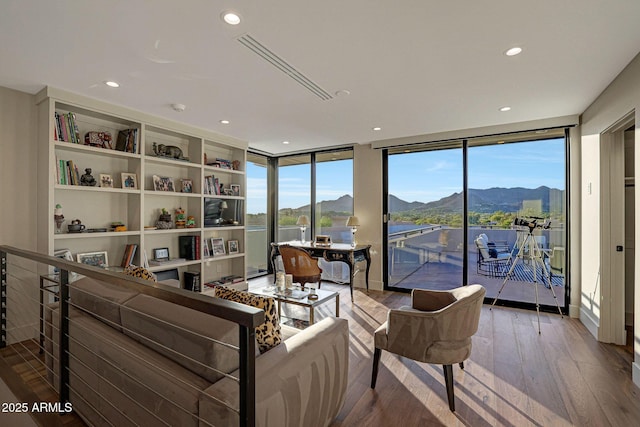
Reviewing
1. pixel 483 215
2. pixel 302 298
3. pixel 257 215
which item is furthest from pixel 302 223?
pixel 483 215

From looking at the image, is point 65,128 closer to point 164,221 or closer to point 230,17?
point 164,221

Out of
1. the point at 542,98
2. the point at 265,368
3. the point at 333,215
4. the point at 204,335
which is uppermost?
the point at 542,98

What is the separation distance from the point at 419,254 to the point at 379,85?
3.05m

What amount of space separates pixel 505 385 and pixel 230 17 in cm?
317

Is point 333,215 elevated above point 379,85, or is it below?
below

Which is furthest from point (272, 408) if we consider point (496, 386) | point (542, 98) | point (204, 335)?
point (542, 98)

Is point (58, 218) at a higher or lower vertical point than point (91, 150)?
lower

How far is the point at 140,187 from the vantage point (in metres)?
3.65

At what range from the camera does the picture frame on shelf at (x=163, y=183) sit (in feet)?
13.1

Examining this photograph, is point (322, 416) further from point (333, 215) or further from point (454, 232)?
point (333, 215)

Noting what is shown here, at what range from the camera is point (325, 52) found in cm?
220

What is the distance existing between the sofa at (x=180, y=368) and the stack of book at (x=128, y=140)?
7.13ft

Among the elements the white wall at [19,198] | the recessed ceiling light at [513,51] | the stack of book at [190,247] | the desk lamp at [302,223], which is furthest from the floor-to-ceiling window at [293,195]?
the recessed ceiling light at [513,51]

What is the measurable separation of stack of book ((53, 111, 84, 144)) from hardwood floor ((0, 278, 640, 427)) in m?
2.04
